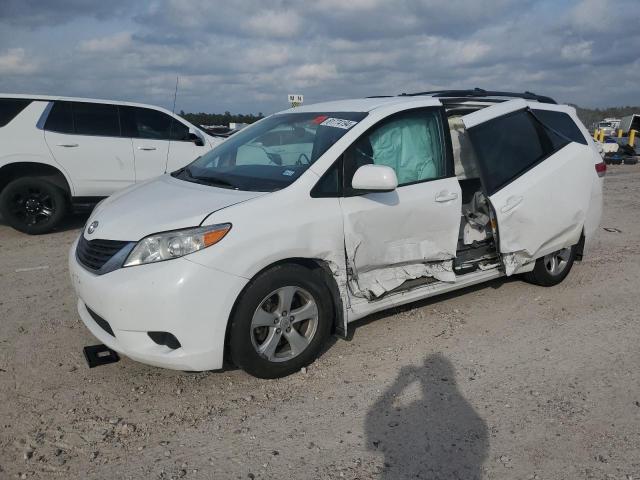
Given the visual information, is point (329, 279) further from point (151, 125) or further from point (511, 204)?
point (151, 125)

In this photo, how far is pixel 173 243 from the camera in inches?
124

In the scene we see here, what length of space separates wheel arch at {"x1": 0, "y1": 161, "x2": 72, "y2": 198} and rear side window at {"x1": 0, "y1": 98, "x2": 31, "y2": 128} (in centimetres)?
57

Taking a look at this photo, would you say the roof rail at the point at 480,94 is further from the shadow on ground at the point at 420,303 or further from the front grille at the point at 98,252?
the front grille at the point at 98,252

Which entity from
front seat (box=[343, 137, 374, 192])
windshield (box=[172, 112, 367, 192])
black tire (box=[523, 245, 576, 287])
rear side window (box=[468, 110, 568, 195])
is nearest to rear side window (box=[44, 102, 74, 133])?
windshield (box=[172, 112, 367, 192])

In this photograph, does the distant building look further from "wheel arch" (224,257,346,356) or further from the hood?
the hood

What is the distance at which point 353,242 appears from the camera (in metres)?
Result: 3.69

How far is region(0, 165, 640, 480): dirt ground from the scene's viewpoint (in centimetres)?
276

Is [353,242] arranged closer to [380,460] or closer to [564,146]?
[380,460]

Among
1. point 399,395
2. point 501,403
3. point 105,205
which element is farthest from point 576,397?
point 105,205

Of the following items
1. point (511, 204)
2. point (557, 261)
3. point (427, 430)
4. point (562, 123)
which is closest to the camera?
point (427, 430)

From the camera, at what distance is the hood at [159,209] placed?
322cm

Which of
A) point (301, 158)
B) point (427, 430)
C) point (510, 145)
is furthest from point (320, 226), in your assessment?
point (510, 145)

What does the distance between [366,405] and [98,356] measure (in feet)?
6.02

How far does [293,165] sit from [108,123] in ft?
17.5
